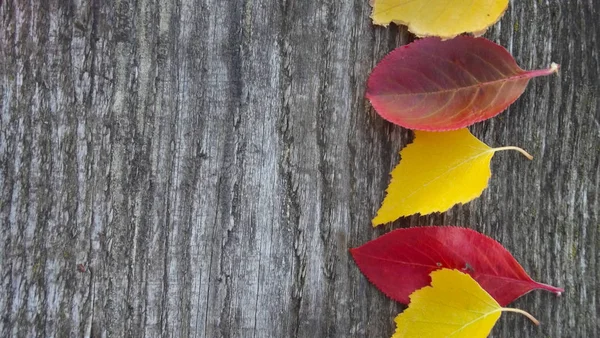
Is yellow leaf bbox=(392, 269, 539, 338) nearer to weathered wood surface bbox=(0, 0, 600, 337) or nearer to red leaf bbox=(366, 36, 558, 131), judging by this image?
weathered wood surface bbox=(0, 0, 600, 337)

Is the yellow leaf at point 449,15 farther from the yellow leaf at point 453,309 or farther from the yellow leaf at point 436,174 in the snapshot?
the yellow leaf at point 453,309

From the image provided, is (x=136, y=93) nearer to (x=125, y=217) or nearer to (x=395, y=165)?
(x=125, y=217)

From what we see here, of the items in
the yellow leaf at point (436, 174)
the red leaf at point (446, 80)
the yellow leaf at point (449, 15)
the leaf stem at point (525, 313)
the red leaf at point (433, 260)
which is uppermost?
the yellow leaf at point (449, 15)

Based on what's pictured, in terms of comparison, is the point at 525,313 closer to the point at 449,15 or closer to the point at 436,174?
the point at 436,174

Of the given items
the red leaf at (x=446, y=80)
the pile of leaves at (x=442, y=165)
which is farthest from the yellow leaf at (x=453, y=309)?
the red leaf at (x=446, y=80)

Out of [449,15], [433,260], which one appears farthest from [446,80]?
[433,260]

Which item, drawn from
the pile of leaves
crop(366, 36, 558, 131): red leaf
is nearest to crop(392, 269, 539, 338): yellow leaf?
the pile of leaves

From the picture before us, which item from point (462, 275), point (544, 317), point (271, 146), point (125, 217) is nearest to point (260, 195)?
point (271, 146)
